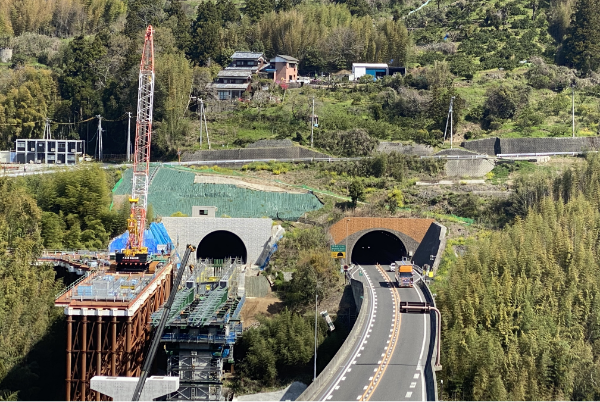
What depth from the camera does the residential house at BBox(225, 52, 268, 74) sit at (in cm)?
9025

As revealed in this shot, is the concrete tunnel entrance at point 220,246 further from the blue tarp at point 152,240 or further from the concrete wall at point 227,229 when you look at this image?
the blue tarp at point 152,240

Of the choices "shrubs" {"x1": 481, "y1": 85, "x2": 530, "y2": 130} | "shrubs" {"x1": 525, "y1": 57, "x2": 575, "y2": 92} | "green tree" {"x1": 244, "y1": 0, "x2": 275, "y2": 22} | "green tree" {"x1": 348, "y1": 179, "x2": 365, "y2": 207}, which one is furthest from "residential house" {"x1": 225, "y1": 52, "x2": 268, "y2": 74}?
"green tree" {"x1": 348, "y1": 179, "x2": 365, "y2": 207}

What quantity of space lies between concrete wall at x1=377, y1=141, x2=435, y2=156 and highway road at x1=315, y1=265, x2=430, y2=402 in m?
26.0

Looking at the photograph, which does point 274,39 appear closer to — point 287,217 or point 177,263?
point 287,217

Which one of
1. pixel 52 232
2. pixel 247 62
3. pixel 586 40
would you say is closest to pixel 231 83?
pixel 247 62

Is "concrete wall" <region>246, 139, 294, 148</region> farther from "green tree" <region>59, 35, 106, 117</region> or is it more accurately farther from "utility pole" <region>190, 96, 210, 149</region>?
Answer: "green tree" <region>59, 35, 106, 117</region>

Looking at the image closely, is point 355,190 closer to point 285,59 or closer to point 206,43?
point 285,59

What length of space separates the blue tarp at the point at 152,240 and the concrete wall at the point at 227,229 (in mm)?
1074

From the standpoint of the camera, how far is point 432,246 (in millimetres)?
57719

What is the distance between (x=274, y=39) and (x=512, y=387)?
64.5m

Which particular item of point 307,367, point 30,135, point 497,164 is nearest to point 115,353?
point 307,367

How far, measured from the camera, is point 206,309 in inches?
1683

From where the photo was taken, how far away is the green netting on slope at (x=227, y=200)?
63.2m

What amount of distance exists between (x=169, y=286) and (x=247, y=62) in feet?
142
